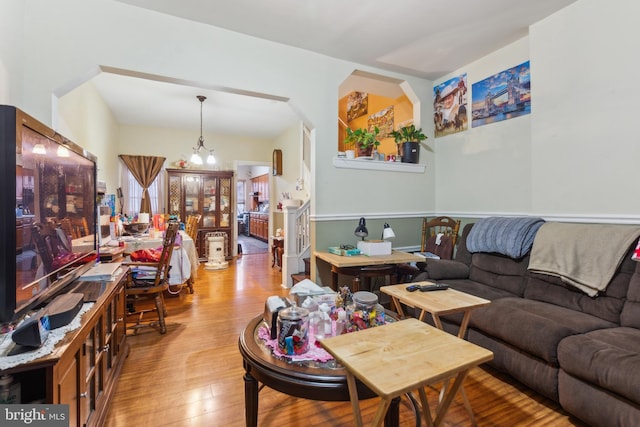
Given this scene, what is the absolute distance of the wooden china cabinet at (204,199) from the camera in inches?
233

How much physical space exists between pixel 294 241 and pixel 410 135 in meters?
2.17

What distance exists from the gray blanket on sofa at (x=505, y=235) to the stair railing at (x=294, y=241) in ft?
7.05

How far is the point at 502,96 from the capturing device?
2998 millimetres

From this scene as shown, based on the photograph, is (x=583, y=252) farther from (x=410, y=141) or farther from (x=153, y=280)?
(x=153, y=280)

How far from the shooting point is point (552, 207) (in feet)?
8.37

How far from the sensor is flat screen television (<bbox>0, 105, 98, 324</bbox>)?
3.24 feet

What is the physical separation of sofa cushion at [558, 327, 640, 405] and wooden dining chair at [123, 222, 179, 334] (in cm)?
290

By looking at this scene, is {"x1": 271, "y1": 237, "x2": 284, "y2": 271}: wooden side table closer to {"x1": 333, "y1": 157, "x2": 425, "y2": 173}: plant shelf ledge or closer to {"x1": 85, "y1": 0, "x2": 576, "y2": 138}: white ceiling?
{"x1": 333, "y1": 157, "x2": 425, "y2": 173}: plant shelf ledge

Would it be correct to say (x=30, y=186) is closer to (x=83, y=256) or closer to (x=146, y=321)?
(x=83, y=256)

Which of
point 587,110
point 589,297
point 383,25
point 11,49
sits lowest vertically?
point 589,297

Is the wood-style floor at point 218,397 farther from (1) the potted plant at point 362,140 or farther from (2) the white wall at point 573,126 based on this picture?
(1) the potted plant at point 362,140

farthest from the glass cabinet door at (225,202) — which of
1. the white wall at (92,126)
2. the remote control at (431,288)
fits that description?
the remote control at (431,288)

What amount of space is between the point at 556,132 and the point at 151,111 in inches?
220
